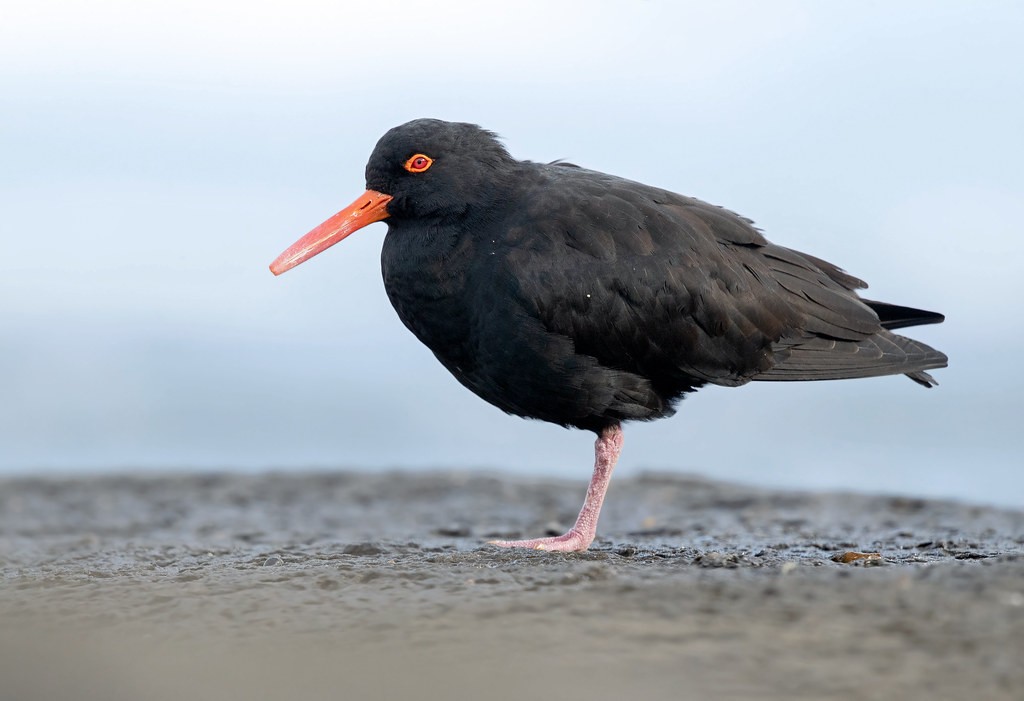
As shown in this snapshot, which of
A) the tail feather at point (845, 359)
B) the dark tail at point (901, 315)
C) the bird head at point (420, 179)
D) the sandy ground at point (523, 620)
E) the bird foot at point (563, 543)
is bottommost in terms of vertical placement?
the sandy ground at point (523, 620)

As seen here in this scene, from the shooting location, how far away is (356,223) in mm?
6531

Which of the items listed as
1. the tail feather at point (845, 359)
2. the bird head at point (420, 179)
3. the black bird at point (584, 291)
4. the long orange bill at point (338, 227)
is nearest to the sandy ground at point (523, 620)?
the black bird at point (584, 291)

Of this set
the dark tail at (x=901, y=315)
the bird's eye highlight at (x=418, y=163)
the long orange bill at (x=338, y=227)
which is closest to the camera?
the bird's eye highlight at (x=418, y=163)

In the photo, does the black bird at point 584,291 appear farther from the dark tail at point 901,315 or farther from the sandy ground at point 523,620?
the sandy ground at point 523,620

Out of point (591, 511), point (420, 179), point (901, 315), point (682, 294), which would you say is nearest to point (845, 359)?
point (901, 315)

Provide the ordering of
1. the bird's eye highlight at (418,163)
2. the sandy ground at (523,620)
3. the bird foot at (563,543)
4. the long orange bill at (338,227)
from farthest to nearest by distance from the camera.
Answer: the long orange bill at (338,227) < the bird's eye highlight at (418,163) < the bird foot at (563,543) < the sandy ground at (523,620)

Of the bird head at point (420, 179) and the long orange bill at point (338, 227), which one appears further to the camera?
the long orange bill at point (338, 227)

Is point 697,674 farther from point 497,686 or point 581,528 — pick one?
point 581,528

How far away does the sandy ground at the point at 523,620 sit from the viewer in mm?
3668

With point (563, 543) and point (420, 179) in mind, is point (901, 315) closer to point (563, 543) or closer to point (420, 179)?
point (563, 543)

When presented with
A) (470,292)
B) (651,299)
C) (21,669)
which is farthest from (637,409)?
(21,669)

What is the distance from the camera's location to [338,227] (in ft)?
21.5

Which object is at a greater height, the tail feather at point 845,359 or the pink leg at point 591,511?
the tail feather at point 845,359

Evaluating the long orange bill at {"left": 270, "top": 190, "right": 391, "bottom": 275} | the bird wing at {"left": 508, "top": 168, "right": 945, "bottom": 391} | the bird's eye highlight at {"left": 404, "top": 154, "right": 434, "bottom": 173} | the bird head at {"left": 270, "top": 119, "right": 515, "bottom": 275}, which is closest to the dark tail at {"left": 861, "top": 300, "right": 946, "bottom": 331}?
the bird wing at {"left": 508, "top": 168, "right": 945, "bottom": 391}
